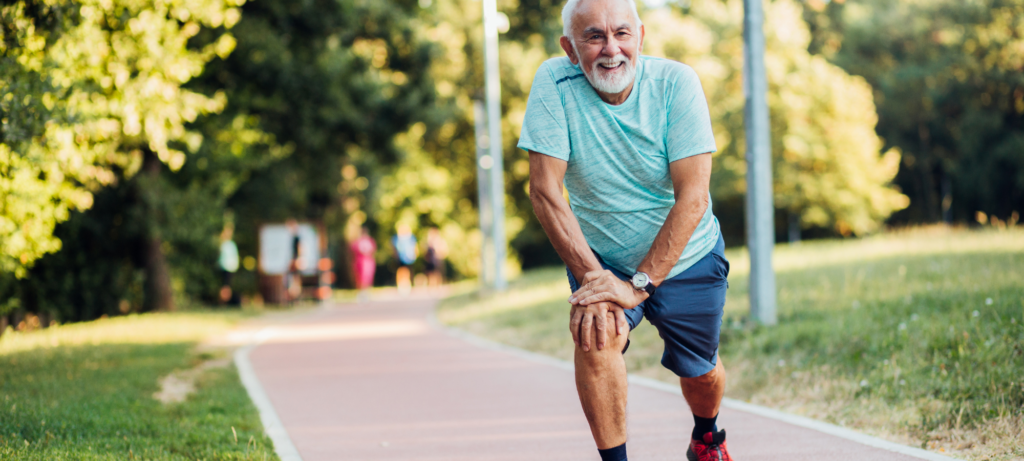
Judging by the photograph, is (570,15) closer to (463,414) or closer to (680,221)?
(680,221)

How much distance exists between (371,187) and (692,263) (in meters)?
32.4

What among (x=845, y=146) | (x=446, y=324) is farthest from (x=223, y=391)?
(x=845, y=146)

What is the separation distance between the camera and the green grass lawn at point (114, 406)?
486 cm

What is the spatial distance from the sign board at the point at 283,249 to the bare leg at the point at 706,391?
19.0 m

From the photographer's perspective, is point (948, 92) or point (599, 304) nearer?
point (599, 304)

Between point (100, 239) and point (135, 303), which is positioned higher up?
point (100, 239)

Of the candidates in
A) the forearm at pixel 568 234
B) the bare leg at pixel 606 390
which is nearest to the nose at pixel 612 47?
the forearm at pixel 568 234

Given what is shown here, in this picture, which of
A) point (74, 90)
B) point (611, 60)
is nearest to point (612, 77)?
point (611, 60)

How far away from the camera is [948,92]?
1489 inches

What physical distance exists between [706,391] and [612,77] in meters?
1.34

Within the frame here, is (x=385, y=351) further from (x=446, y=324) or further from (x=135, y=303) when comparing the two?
(x=135, y=303)

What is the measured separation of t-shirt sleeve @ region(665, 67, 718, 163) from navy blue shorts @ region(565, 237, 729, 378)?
16.1 inches

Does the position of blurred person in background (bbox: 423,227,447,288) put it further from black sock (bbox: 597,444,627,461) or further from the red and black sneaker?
black sock (bbox: 597,444,627,461)

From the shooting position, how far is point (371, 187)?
116 ft
